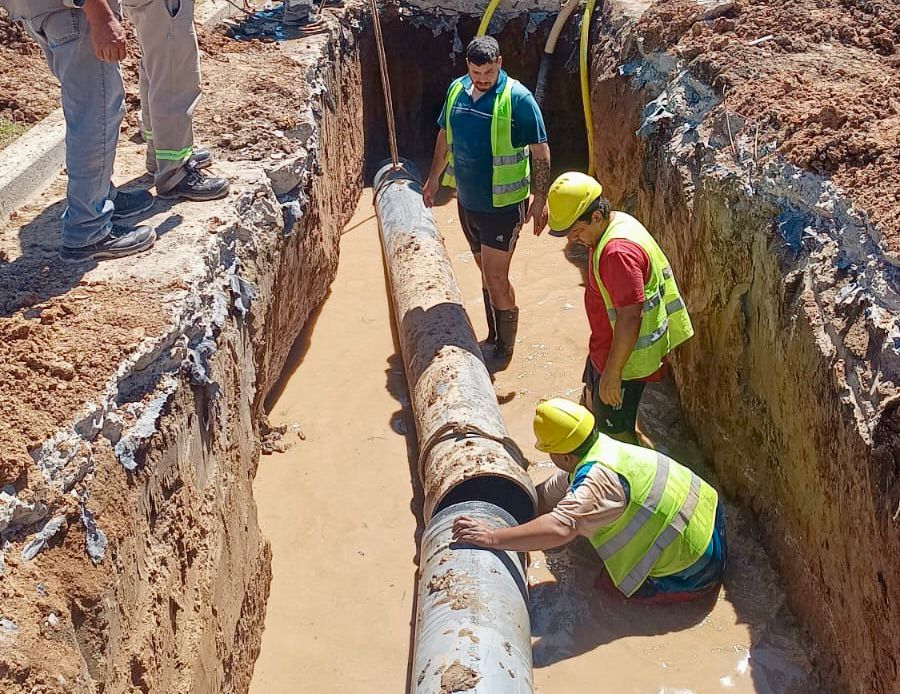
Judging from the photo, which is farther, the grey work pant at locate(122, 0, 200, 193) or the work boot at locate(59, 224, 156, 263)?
the grey work pant at locate(122, 0, 200, 193)

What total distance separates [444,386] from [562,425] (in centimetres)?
129

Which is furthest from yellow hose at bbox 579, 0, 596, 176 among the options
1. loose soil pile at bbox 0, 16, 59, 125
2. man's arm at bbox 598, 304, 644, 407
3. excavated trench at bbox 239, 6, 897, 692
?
loose soil pile at bbox 0, 16, 59, 125

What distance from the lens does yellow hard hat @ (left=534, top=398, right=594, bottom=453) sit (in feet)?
11.8

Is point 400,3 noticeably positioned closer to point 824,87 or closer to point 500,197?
point 500,197

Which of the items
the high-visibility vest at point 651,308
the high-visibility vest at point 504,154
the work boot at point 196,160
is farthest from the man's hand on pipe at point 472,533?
the work boot at point 196,160

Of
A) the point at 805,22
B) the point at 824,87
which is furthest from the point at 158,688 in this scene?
the point at 805,22

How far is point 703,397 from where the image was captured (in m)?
5.07

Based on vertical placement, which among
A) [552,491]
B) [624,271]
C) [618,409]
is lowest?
[552,491]

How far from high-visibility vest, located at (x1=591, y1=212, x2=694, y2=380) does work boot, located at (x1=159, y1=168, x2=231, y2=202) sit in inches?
79.8

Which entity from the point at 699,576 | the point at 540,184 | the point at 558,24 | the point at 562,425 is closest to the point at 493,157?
the point at 540,184

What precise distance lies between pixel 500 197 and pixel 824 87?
6.35ft

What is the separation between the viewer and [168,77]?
427cm

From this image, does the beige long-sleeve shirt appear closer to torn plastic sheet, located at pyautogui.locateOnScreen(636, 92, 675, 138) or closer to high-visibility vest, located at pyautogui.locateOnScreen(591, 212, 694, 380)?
high-visibility vest, located at pyautogui.locateOnScreen(591, 212, 694, 380)

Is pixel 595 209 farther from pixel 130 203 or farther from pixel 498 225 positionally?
pixel 130 203
